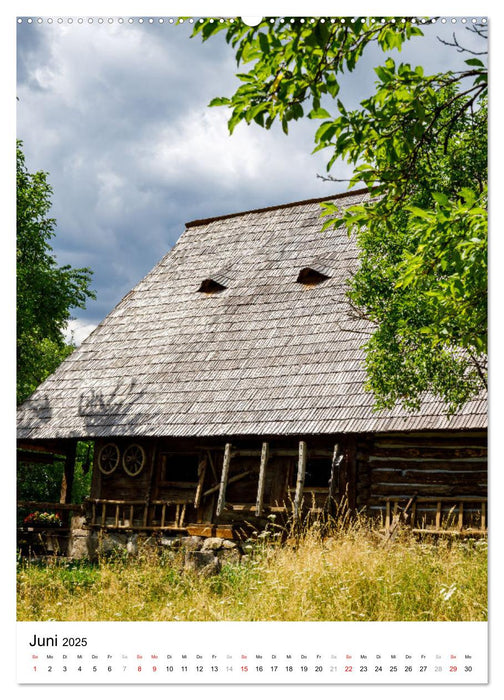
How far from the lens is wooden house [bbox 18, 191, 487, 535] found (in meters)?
9.71

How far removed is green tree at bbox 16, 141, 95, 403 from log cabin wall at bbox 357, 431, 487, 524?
4.70m

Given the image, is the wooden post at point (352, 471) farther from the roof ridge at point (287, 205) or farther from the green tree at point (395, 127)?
the roof ridge at point (287, 205)

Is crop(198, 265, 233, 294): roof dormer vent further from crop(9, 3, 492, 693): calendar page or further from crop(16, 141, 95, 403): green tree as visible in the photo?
crop(16, 141, 95, 403): green tree

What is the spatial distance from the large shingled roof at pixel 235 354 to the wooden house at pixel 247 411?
3cm

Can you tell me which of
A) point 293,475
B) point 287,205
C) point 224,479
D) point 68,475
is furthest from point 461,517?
point 287,205

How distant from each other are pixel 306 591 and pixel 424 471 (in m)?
4.97

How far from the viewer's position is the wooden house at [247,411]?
971cm

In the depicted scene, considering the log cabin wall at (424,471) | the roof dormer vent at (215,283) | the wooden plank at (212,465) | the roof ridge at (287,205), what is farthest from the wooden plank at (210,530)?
the roof ridge at (287,205)

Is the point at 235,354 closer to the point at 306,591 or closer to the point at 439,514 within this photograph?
the point at 439,514

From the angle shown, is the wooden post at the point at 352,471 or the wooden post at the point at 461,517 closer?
the wooden post at the point at 461,517

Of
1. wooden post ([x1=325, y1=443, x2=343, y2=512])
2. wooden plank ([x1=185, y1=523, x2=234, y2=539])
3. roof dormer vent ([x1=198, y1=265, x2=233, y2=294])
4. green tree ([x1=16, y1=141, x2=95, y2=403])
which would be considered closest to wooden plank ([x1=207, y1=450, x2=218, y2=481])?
wooden plank ([x1=185, y1=523, x2=234, y2=539])

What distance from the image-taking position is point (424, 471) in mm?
9844
